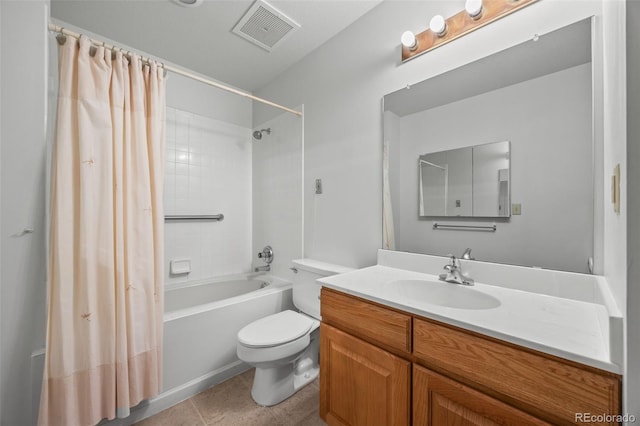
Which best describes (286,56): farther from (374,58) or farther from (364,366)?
(364,366)

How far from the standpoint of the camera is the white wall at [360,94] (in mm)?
1204

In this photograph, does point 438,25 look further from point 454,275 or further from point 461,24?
point 454,275

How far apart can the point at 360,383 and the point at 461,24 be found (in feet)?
5.66

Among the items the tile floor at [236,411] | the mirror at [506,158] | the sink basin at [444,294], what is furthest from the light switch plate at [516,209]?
the tile floor at [236,411]

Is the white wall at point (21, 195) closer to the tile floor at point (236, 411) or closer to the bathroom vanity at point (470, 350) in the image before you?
the tile floor at point (236, 411)

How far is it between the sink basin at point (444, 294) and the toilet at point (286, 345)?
0.44 meters

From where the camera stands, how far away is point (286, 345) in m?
1.42

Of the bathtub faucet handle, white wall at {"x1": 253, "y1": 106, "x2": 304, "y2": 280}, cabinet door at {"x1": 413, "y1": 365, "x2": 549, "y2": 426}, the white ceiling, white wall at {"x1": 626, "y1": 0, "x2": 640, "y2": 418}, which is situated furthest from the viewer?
the bathtub faucet handle

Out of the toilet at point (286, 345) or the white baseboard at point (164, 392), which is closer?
the white baseboard at point (164, 392)

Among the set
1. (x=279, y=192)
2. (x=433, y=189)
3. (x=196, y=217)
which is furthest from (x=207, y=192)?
(x=433, y=189)

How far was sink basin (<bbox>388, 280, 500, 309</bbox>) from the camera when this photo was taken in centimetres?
106

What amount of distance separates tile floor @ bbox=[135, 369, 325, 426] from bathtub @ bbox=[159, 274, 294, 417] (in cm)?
8

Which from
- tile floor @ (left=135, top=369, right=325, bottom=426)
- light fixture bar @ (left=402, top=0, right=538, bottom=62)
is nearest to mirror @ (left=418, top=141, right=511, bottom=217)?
light fixture bar @ (left=402, top=0, right=538, bottom=62)

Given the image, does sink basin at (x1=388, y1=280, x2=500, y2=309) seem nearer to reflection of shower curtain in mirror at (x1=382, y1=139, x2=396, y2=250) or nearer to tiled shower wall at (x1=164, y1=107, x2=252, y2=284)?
reflection of shower curtain in mirror at (x1=382, y1=139, x2=396, y2=250)
